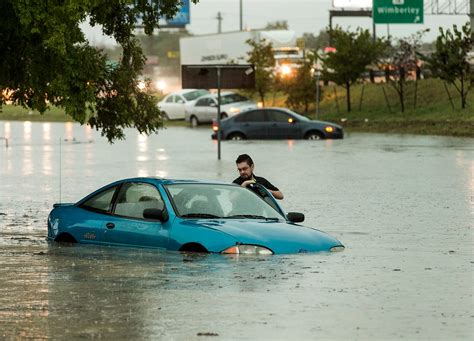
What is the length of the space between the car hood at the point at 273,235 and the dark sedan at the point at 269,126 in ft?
140

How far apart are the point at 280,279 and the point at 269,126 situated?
45.4m

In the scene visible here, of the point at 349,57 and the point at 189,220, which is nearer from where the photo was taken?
the point at 189,220

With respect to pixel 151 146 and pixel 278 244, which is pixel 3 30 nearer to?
pixel 278 244

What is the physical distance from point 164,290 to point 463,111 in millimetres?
54271

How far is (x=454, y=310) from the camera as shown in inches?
504

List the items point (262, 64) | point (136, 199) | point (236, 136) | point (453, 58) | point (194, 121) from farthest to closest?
1. point (262, 64)
2. point (194, 121)
3. point (453, 58)
4. point (236, 136)
5. point (136, 199)

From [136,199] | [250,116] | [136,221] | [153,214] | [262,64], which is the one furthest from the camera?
[262,64]

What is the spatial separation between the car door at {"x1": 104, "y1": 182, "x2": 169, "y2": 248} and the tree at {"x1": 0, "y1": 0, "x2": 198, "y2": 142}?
9.58 ft

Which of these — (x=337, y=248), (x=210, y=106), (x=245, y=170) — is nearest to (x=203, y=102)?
(x=210, y=106)

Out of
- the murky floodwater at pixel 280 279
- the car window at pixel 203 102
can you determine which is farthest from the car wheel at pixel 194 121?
the murky floodwater at pixel 280 279

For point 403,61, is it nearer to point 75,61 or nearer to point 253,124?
point 253,124

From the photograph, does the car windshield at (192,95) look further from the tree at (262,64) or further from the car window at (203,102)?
the car window at (203,102)

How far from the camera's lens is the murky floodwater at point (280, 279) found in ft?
38.3

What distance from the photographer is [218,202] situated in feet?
57.8
